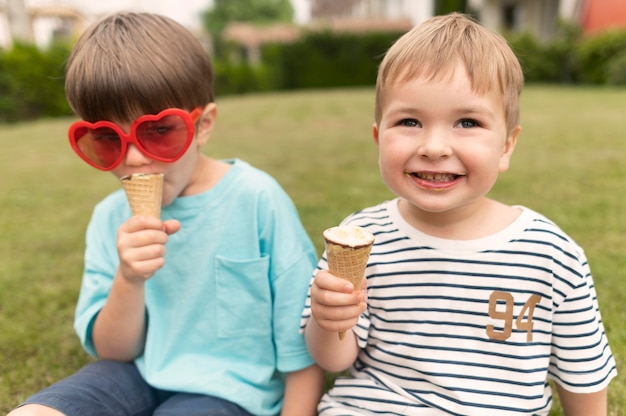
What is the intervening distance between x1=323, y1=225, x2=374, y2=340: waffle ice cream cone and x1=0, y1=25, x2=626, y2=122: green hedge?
13.8 feet

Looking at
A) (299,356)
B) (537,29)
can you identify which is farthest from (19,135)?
(537,29)

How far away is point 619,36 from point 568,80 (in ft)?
11.2

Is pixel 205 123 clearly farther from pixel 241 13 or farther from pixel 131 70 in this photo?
pixel 241 13

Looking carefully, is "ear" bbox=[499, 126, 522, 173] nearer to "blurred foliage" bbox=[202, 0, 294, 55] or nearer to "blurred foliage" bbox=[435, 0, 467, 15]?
"blurred foliage" bbox=[435, 0, 467, 15]

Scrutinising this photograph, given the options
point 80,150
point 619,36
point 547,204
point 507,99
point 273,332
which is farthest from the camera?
point 619,36

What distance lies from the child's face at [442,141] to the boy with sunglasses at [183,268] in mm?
556

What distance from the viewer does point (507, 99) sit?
60.9 inches

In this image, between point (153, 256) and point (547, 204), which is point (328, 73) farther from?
point (153, 256)

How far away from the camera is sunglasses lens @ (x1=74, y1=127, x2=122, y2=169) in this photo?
176 centimetres

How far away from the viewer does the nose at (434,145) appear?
1450 millimetres

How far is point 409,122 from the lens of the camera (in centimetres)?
154

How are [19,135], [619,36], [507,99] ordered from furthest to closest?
1. [619,36]
2. [19,135]
3. [507,99]

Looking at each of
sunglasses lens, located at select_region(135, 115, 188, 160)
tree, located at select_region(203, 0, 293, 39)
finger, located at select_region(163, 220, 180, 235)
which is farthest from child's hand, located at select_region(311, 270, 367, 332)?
tree, located at select_region(203, 0, 293, 39)

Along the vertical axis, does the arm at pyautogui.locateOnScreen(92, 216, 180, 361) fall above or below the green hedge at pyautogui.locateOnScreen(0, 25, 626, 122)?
above
